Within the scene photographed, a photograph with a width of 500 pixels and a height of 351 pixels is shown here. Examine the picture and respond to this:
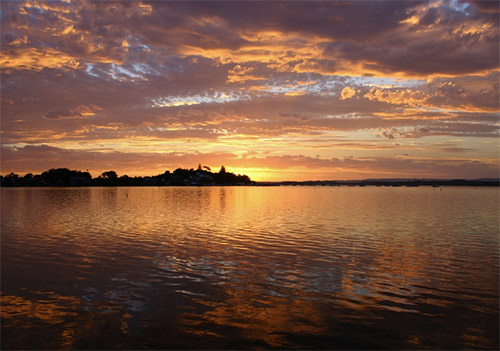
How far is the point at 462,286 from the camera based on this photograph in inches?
809

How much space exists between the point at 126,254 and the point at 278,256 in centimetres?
1193

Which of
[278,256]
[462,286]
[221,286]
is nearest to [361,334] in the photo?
[221,286]

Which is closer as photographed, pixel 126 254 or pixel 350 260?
pixel 350 260

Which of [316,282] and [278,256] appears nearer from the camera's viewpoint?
[316,282]

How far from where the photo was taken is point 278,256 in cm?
2814

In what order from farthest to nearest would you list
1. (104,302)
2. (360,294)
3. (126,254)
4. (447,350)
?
1. (126,254)
2. (360,294)
3. (104,302)
4. (447,350)

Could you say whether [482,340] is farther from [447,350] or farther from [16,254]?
[16,254]

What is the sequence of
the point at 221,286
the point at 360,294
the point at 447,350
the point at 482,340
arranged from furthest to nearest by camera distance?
the point at 221,286 < the point at 360,294 < the point at 482,340 < the point at 447,350

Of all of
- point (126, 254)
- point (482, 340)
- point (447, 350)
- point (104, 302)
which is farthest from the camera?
point (126, 254)

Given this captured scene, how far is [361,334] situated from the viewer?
1402cm

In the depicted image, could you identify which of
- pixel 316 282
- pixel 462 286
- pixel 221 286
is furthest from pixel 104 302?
pixel 462 286

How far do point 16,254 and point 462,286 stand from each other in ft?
102

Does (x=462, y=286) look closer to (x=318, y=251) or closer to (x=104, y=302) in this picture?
(x=318, y=251)

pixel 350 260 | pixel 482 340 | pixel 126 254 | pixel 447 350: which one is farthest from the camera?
pixel 126 254
